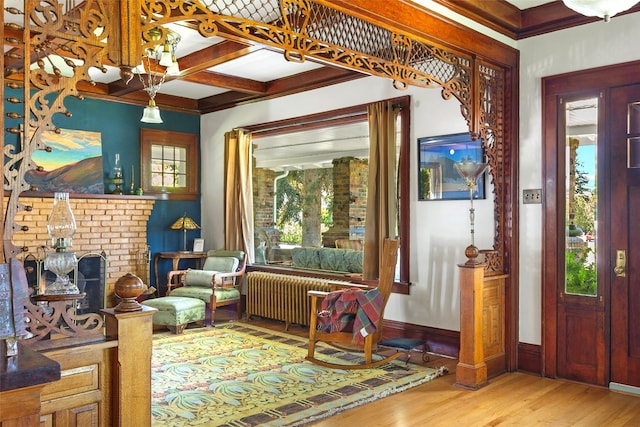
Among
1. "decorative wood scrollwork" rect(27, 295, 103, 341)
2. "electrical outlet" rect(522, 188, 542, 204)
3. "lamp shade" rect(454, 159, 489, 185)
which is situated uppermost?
"lamp shade" rect(454, 159, 489, 185)

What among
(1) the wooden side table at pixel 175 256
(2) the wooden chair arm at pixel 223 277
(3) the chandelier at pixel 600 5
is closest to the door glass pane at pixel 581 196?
(3) the chandelier at pixel 600 5

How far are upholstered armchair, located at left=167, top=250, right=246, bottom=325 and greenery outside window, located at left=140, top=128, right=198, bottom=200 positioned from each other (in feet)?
4.06

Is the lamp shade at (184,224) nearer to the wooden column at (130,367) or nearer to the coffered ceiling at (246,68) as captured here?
the coffered ceiling at (246,68)

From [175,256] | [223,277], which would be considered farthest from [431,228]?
[175,256]

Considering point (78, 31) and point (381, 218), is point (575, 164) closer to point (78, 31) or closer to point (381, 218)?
point (381, 218)

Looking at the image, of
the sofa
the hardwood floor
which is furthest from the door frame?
the sofa

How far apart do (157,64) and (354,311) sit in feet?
11.3

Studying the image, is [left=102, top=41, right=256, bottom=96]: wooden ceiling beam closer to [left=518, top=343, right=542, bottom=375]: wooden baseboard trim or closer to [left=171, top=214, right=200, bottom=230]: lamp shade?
[left=171, top=214, right=200, bottom=230]: lamp shade

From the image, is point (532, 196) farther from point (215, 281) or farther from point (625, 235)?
point (215, 281)

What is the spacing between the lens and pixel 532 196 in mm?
4781

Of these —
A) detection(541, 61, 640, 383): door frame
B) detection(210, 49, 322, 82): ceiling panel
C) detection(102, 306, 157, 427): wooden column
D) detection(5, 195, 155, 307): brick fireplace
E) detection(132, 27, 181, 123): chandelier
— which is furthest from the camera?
detection(5, 195, 155, 307): brick fireplace

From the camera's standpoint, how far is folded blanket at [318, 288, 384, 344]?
15.4ft

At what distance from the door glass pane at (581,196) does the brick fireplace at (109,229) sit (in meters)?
5.34

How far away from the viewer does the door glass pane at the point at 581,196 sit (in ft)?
14.8
